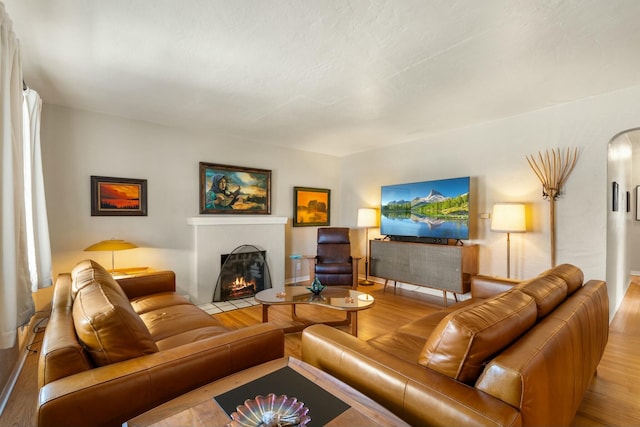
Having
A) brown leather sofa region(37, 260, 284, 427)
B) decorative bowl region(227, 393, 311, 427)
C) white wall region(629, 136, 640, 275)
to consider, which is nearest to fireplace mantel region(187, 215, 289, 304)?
brown leather sofa region(37, 260, 284, 427)

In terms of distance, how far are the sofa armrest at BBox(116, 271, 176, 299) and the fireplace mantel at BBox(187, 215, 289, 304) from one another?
996mm

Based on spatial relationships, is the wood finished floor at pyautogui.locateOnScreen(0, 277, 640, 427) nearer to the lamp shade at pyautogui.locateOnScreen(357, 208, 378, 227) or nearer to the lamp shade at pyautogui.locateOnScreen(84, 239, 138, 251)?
the lamp shade at pyautogui.locateOnScreen(84, 239, 138, 251)

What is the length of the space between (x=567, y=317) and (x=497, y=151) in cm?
298

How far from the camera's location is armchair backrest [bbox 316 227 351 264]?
4.70 m

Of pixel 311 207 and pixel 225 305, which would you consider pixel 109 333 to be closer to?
pixel 225 305

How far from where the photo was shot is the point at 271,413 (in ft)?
3.04

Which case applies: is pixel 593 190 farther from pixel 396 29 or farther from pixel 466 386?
pixel 466 386

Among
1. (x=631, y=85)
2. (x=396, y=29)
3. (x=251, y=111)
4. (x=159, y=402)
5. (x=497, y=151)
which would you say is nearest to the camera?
(x=159, y=402)

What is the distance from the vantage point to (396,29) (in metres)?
1.93

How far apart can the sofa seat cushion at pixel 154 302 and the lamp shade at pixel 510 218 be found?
11.2 feet

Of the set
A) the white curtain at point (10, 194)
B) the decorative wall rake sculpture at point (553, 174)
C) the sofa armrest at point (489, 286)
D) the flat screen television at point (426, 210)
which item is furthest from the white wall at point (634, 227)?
the white curtain at point (10, 194)

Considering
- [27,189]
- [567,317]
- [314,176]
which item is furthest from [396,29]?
[314,176]

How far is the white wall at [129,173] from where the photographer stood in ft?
10.6

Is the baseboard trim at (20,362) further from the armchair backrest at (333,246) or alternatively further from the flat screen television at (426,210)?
the flat screen television at (426,210)
